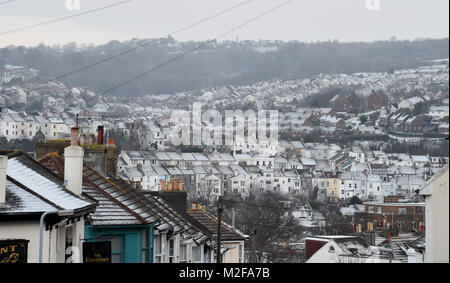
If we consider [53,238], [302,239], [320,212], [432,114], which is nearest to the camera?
[53,238]

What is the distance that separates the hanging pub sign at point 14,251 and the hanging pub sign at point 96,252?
1563mm

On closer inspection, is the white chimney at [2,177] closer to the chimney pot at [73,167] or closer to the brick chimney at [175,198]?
the chimney pot at [73,167]

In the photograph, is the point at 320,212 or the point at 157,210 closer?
the point at 157,210

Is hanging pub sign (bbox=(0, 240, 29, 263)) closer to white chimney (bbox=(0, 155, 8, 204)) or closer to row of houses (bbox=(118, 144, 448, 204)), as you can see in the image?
white chimney (bbox=(0, 155, 8, 204))

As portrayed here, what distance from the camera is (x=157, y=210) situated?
807 inches

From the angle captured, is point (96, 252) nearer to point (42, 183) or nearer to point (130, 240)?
point (42, 183)

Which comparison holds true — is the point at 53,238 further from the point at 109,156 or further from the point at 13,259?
the point at 109,156

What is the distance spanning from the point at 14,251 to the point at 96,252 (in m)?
1.94

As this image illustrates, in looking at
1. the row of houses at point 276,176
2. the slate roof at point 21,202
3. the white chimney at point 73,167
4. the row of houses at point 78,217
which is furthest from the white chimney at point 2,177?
the row of houses at point 276,176

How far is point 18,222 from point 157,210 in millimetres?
8441
